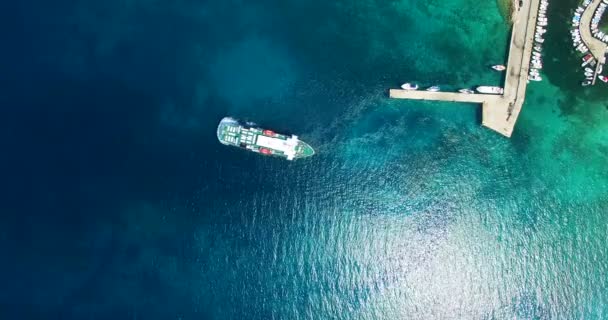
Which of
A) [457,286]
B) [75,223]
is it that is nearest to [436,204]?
[457,286]

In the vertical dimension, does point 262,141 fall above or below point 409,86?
below

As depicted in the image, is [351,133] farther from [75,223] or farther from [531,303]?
[75,223]

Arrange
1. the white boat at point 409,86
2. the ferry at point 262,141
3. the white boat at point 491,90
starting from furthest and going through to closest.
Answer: the white boat at point 409,86, the ferry at point 262,141, the white boat at point 491,90

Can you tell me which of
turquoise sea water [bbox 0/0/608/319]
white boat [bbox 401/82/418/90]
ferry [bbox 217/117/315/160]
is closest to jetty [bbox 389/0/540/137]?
turquoise sea water [bbox 0/0/608/319]

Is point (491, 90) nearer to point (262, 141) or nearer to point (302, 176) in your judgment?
point (302, 176)

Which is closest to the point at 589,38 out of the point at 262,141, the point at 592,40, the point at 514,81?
the point at 592,40

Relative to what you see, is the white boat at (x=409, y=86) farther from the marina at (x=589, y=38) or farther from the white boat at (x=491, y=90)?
the marina at (x=589, y=38)

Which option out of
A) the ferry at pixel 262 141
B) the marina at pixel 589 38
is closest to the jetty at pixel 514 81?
the marina at pixel 589 38
